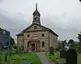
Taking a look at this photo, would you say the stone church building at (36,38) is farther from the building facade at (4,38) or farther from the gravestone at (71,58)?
the gravestone at (71,58)

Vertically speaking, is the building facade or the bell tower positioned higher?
the bell tower

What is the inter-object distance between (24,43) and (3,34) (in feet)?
194

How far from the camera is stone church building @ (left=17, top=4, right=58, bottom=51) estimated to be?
2704 inches

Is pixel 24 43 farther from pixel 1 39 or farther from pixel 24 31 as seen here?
pixel 1 39

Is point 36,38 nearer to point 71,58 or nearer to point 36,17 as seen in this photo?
point 36,17

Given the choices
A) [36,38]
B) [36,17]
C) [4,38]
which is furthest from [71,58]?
[36,17]

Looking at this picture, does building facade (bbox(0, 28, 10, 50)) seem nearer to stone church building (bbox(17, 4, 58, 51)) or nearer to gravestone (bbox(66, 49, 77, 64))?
gravestone (bbox(66, 49, 77, 64))

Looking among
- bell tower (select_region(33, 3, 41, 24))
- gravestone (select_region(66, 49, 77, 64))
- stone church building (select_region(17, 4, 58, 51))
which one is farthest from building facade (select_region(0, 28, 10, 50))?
bell tower (select_region(33, 3, 41, 24))

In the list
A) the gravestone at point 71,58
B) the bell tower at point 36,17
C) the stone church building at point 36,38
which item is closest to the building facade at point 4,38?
the gravestone at point 71,58

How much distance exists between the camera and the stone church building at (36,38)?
6869cm

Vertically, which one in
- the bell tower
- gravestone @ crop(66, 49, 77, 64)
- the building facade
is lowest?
gravestone @ crop(66, 49, 77, 64)

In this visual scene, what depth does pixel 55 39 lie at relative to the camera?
254 ft

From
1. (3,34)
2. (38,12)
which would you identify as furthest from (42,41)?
(3,34)

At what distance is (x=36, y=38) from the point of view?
2746 inches
